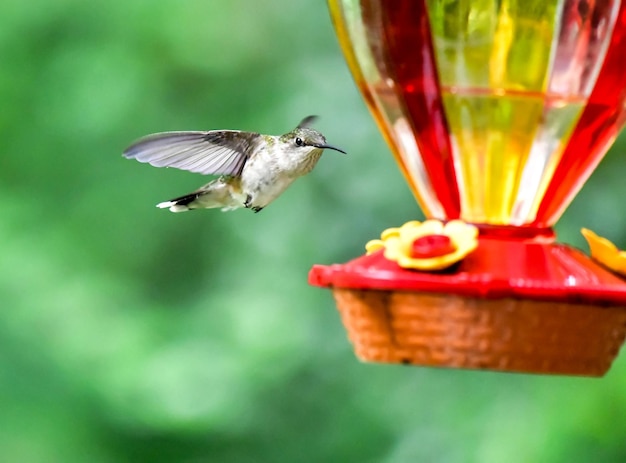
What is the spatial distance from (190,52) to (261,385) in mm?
1697

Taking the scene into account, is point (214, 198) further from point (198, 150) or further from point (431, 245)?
point (431, 245)

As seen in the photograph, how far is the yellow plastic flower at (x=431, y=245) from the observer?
176 cm

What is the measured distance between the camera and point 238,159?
3.08 meters

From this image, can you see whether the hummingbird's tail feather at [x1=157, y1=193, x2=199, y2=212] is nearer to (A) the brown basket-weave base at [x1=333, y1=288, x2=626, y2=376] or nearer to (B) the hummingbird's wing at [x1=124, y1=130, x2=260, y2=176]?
(B) the hummingbird's wing at [x1=124, y1=130, x2=260, y2=176]

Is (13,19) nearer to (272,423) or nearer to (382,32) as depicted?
(272,423)

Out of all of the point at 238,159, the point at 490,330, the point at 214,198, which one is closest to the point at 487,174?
the point at 490,330

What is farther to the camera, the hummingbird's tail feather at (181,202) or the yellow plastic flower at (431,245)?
the hummingbird's tail feather at (181,202)

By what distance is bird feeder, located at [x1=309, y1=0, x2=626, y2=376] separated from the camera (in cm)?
176

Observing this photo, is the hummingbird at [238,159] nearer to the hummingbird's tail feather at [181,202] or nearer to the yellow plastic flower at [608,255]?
the hummingbird's tail feather at [181,202]

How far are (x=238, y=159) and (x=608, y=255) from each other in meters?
1.35

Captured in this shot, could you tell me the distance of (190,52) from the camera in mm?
5227

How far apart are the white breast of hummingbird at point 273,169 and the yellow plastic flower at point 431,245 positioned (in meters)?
0.93

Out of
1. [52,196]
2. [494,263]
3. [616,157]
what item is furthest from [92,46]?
[494,263]

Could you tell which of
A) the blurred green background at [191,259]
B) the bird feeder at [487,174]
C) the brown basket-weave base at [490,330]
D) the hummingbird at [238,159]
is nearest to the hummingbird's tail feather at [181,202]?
the hummingbird at [238,159]
